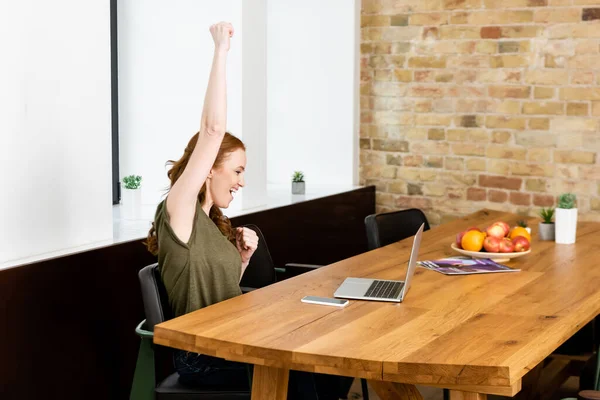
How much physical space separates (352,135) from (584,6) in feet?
5.18

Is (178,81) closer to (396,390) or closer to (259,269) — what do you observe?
(259,269)

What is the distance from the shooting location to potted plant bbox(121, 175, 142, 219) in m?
4.14

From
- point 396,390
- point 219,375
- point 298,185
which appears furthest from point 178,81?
point 396,390

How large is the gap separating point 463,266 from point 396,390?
Result: 0.64 m

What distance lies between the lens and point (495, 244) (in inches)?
139

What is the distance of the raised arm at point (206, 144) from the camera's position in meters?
2.69

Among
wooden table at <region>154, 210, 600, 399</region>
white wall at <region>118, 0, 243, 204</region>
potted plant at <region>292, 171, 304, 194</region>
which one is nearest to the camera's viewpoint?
wooden table at <region>154, 210, 600, 399</region>

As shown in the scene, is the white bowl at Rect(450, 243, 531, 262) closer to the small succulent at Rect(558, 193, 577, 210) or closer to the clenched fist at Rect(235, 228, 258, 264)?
the small succulent at Rect(558, 193, 577, 210)

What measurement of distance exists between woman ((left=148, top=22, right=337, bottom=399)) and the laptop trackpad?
292mm

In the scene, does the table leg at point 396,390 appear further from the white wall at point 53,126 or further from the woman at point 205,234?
the white wall at point 53,126

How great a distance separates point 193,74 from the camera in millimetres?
4559

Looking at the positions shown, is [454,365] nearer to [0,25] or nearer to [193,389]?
[193,389]

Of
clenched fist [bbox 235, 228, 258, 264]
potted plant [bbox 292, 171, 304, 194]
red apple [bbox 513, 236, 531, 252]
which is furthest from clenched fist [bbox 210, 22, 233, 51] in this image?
potted plant [bbox 292, 171, 304, 194]

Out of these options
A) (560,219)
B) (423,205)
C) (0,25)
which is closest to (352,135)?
(423,205)
